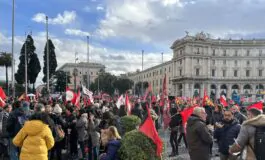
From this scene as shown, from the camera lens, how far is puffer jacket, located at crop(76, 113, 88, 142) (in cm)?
888

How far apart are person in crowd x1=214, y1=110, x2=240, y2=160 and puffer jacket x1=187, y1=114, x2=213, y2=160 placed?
685 millimetres

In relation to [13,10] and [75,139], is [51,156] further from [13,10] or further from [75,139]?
[13,10]

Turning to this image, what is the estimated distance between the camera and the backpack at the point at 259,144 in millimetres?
4281

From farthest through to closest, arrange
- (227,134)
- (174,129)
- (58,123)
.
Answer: (174,129) < (58,123) < (227,134)

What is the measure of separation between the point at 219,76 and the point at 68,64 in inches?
2513

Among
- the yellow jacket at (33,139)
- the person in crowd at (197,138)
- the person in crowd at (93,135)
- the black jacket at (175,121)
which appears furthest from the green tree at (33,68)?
the person in crowd at (197,138)

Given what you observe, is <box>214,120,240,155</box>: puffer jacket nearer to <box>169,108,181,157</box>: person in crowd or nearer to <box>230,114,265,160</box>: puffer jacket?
<box>230,114,265,160</box>: puffer jacket

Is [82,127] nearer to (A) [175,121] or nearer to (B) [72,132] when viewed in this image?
(B) [72,132]

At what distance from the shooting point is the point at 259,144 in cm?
431

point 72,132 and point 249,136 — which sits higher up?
point 249,136

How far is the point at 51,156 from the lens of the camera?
9383 millimetres

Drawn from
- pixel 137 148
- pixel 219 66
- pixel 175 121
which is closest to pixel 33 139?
pixel 137 148

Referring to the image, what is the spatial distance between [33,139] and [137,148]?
71.7 inches

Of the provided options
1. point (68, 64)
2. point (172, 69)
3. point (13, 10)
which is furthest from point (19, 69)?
point (68, 64)
